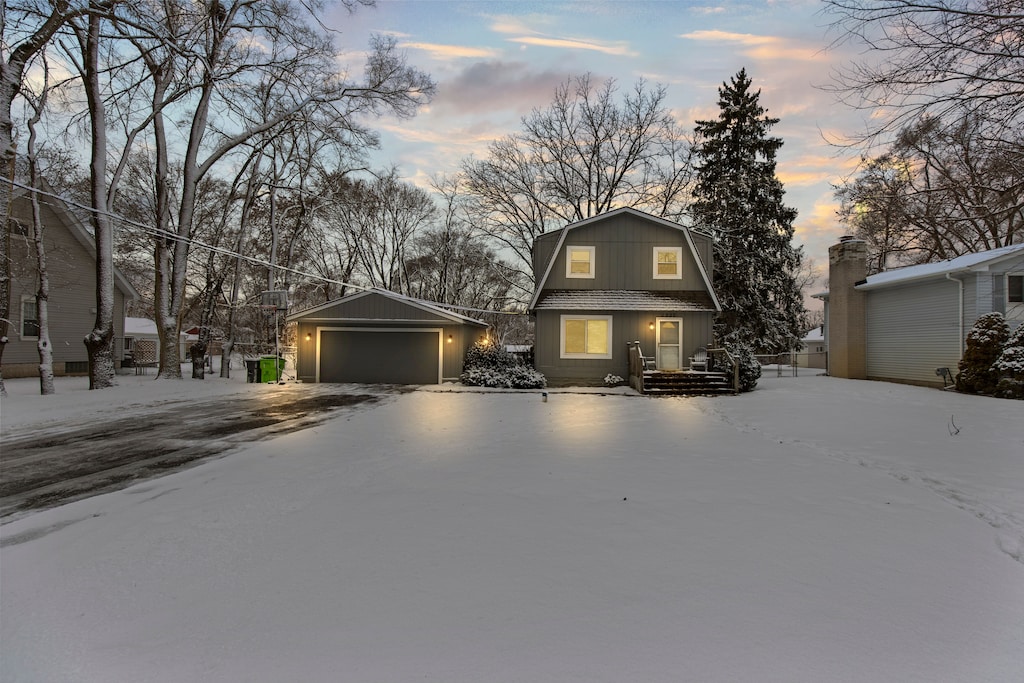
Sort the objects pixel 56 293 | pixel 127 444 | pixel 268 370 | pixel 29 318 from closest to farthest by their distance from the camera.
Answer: pixel 127 444, pixel 29 318, pixel 268 370, pixel 56 293

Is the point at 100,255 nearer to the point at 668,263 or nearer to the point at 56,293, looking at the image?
the point at 56,293

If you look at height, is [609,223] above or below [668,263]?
above

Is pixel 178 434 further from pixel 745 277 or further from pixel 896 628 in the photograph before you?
pixel 745 277

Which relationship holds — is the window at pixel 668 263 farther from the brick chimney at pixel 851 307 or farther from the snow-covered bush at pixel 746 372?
the brick chimney at pixel 851 307

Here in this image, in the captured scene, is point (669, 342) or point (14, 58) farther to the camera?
point (669, 342)

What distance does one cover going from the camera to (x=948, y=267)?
14.6 meters

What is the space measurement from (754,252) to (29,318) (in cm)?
3161

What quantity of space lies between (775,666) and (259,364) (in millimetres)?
19767

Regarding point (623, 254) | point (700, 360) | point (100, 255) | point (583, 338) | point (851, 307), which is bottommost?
point (700, 360)

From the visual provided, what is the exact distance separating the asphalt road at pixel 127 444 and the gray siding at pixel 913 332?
17.5 m

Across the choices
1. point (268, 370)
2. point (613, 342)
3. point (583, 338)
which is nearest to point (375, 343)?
point (268, 370)

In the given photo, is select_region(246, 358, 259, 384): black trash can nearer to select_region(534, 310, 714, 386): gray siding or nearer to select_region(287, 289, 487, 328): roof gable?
select_region(287, 289, 487, 328): roof gable

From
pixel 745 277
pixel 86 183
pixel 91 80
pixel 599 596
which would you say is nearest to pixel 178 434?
pixel 599 596

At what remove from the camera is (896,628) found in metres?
2.47
